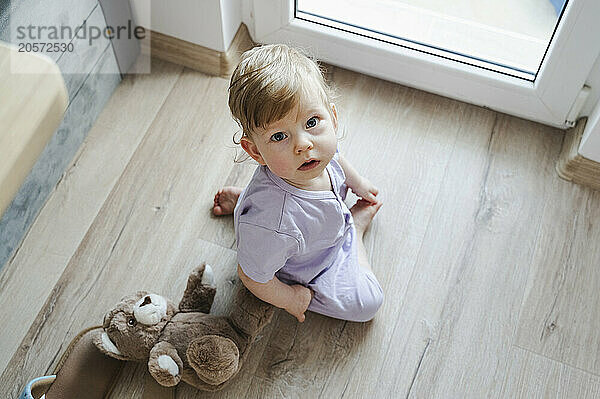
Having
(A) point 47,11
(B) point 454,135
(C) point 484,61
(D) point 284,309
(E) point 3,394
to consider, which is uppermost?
(A) point 47,11

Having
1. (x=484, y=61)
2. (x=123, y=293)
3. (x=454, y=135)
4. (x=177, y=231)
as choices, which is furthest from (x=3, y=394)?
(x=484, y=61)

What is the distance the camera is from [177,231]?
1.33 metres

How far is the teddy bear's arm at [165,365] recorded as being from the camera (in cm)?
109

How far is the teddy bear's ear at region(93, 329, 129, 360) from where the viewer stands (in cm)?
113

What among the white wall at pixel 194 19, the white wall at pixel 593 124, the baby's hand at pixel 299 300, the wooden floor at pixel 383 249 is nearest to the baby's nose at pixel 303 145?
the baby's hand at pixel 299 300

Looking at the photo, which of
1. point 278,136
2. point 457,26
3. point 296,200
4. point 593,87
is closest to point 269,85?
point 278,136

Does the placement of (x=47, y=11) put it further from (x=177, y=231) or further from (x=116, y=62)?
(x=177, y=231)

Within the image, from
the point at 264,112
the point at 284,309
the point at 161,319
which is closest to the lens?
the point at 264,112

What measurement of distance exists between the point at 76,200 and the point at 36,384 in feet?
1.32

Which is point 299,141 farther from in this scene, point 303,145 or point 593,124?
point 593,124

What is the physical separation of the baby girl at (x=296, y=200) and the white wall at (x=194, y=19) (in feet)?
1.21

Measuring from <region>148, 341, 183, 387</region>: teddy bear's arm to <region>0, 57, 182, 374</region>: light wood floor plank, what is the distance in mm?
309

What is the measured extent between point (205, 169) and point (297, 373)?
0.49 metres

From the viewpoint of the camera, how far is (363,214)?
131 cm
